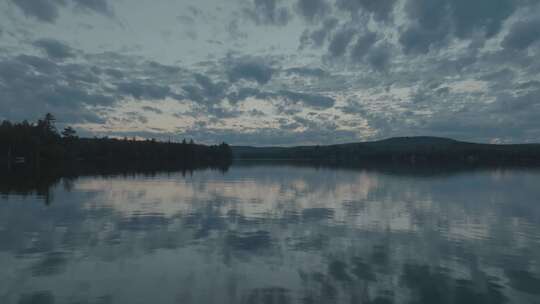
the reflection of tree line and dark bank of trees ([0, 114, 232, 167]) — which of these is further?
dark bank of trees ([0, 114, 232, 167])

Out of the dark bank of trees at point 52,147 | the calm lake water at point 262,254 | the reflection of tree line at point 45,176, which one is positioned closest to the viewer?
the calm lake water at point 262,254

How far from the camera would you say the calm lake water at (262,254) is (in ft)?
39.7

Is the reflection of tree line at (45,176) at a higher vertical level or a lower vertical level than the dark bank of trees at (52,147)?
lower

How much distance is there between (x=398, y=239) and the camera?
1966cm

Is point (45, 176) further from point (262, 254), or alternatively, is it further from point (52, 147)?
point (52, 147)

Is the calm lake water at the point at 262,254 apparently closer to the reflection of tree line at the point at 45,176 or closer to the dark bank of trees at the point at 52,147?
the reflection of tree line at the point at 45,176

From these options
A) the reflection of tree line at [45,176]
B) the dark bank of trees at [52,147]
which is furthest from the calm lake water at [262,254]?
the dark bank of trees at [52,147]

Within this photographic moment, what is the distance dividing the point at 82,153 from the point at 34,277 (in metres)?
157

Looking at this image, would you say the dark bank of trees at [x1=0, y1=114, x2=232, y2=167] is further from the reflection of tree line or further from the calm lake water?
the calm lake water

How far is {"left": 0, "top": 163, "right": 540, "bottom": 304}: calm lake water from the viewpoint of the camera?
12086 millimetres

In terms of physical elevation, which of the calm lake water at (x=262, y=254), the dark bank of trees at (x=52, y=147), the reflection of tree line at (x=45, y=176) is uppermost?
the dark bank of trees at (x=52, y=147)

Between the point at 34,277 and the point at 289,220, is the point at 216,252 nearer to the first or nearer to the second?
the point at 34,277

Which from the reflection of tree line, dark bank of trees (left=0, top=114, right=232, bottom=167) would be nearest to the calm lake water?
the reflection of tree line

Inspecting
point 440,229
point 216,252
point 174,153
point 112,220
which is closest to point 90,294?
point 216,252
